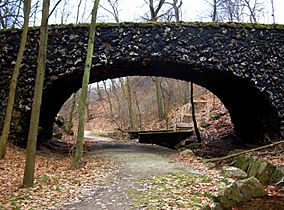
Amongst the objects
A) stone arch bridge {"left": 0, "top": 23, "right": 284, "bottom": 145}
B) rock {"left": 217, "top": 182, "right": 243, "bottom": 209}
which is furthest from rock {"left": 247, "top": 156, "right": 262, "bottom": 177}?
stone arch bridge {"left": 0, "top": 23, "right": 284, "bottom": 145}

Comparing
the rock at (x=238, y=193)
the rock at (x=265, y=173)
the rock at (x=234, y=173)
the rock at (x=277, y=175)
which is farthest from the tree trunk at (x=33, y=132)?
the rock at (x=277, y=175)

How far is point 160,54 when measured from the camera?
523 inches

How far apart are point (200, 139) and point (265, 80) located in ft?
20.0

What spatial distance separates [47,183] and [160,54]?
23.2ft

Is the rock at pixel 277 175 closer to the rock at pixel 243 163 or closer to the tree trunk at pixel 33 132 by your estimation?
the rock at pixel 243 163

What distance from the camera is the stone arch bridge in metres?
13.0

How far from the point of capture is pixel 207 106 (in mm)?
26141

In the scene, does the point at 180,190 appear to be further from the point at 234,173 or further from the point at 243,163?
the point at 243,163

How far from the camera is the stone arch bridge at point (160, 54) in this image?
13016mm

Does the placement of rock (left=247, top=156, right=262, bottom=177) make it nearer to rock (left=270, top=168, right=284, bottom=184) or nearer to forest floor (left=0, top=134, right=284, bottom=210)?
rock (left=270, top=168, right=284, bottom=184)

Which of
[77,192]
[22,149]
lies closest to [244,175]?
[77,192]

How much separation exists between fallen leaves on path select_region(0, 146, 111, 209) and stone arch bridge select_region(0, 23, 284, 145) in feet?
10.9

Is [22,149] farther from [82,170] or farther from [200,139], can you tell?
[200,139]

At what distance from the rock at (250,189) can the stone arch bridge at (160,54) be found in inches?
291
